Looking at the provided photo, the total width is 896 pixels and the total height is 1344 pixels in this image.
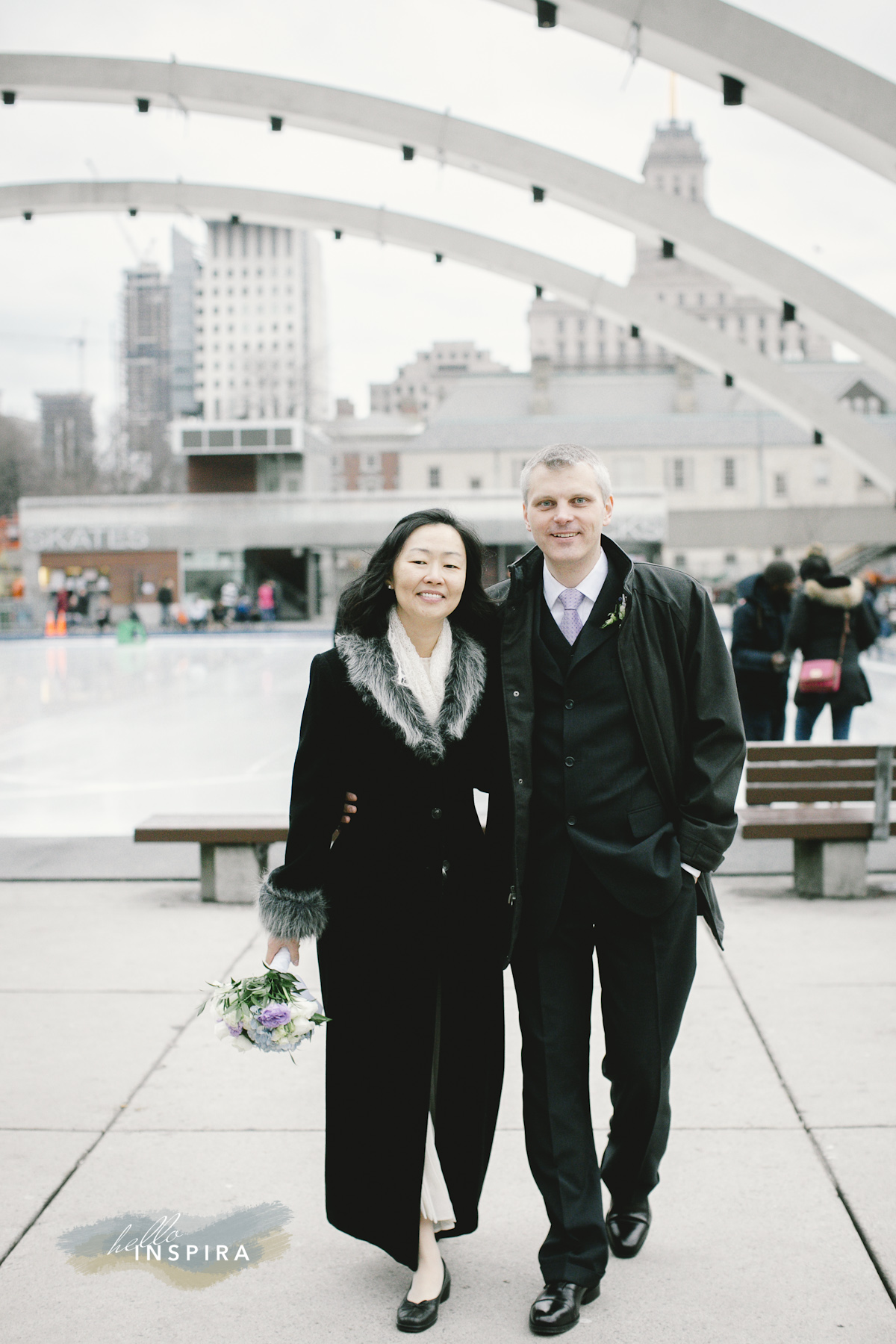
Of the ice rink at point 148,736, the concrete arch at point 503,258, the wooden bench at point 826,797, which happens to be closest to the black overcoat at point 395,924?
the wooden bench at point 826,797

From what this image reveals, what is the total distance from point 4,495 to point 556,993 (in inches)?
2744

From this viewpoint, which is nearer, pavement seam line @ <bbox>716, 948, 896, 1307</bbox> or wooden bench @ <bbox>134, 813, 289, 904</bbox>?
pavement seam line @ <bbox>716, 948, 896, 1307</bbox>

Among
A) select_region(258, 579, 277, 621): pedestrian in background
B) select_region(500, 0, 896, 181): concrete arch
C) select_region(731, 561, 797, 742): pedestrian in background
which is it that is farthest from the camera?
select_region(258, 579, 277, 621): pedestrian in background

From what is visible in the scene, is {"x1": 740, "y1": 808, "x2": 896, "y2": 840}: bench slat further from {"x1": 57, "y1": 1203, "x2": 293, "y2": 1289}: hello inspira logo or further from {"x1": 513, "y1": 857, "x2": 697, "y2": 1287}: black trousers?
{"x1": 57, "y1": 1203, "x2": 293, "y2": 1289}: hello inspira logo

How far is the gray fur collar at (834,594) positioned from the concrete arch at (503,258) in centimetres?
977

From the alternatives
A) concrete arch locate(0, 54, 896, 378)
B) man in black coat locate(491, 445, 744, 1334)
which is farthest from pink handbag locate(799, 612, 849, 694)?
concrete arch locate(0, 54, 896, 378)

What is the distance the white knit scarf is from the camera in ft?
8.47

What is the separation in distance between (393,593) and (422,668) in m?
0.20

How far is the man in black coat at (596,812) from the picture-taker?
8.32ft

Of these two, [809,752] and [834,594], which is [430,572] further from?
[834,594]

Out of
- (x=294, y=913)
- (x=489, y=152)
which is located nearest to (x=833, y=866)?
(x=294, y=913)

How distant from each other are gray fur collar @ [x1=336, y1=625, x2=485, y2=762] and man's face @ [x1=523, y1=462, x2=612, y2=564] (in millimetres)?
297

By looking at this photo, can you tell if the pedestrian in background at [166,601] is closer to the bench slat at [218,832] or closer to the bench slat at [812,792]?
the bench slat at [218,832]

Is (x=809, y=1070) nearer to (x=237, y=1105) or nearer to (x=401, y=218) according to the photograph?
(x=237, y=1105)
